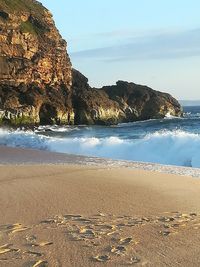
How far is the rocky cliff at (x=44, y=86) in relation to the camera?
49469mm

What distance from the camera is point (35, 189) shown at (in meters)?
7.36

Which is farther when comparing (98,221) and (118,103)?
(118,103)

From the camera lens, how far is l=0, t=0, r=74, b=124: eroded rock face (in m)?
48.5

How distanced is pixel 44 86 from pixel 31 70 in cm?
295

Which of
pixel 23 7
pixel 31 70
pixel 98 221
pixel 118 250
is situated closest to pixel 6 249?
pixel 118 250

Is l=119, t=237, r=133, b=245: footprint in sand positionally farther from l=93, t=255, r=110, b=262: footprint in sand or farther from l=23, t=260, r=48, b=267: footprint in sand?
l=23, t=260, r=48, b=267: footprint in sand

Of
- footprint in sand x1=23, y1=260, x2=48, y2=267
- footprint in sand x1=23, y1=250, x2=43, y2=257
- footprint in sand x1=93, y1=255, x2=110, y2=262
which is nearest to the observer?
footprint in sand x1=23, y1=260, x2=48, y2=267

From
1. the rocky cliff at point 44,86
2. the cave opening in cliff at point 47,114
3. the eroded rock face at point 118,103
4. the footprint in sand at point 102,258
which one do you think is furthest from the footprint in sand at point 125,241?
the eroded rock face at point 118,103

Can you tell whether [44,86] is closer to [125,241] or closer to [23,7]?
[23,7]

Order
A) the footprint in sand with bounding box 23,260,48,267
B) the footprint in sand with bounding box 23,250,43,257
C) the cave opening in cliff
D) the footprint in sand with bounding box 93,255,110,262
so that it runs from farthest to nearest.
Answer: the cave opening in cliff → the footprint in sand with bounding box 23,250,43,257 → the footprint in sand with bounding box 93,255,110,262 → the footprint in sand with bounding box 23,260,48,267

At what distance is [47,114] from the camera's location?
50688 millimetres

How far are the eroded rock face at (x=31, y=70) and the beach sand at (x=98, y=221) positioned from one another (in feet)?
126

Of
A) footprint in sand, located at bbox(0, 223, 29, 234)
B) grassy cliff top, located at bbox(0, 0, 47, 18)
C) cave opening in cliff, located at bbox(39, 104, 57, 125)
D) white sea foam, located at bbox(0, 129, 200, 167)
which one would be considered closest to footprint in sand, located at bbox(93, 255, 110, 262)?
footprint in sand, located at bbox(0, 223, 29, 234)

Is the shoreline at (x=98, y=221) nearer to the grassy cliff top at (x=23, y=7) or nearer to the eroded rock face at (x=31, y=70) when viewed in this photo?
the eroded rock face at (x=31, y=70)
